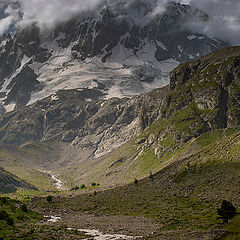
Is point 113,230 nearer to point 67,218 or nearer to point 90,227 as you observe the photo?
point 90,227

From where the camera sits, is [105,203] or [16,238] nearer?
[16,238]

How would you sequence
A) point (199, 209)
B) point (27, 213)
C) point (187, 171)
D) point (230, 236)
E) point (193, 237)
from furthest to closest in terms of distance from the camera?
point (187, 171) → point (27, 213) → point (199, 209) → point (193, 237) → point (230, 236)

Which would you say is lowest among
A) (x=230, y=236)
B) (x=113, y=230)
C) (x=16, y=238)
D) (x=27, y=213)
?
(x=230, y=236)

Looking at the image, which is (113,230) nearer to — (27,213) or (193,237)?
(193,237)

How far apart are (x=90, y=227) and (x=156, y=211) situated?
92.4 feet

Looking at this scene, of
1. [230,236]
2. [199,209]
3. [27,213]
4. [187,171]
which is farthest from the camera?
[187,171]

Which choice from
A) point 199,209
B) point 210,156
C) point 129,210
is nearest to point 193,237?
point 199,209

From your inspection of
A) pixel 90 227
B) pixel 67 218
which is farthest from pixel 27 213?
pixel 90 227

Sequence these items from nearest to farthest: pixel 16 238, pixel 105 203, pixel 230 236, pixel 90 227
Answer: pixel 230 236
pixel 16 238
pixel 90 227
pixel 105 203

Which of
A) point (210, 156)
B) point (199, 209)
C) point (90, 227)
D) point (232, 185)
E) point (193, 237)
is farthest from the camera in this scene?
point (210, 156)

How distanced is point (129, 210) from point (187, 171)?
42883 millimetres

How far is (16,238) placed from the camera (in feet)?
204

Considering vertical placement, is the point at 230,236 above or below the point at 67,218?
below

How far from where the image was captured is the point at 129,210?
119 meters
